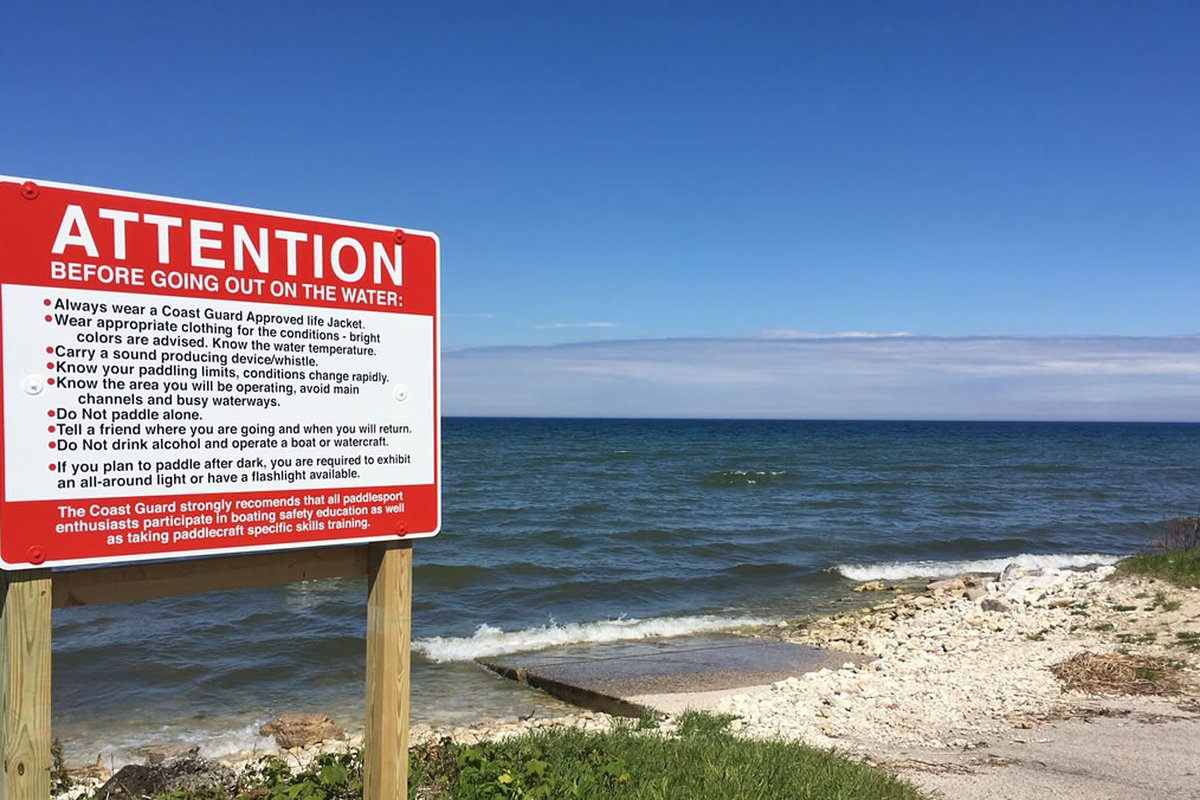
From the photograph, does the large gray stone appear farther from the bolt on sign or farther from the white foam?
the white foam

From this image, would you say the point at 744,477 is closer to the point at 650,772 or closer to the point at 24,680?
the point at 650,772

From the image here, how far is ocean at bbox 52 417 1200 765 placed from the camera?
411 inches

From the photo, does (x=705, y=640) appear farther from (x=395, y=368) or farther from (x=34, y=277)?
(x=34, y=277)

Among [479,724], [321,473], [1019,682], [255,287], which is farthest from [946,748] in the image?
[255,287]

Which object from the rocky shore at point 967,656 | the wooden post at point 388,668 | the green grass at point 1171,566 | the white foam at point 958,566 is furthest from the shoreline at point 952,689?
the white foam at point 958,566

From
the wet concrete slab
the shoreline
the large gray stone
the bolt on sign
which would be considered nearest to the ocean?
the wet concrete slab

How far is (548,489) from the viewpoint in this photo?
118 feet

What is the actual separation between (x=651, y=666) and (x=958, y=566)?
12.5 meters

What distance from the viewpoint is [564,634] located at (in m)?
13.6

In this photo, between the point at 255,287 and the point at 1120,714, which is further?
the point at 1120,714

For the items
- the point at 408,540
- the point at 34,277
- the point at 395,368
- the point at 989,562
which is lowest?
the point at 989,562

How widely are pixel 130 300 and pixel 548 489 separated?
33162mm

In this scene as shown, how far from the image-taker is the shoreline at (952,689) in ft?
23.7

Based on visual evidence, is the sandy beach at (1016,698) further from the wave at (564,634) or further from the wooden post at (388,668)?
the wooden post at (388,668)
